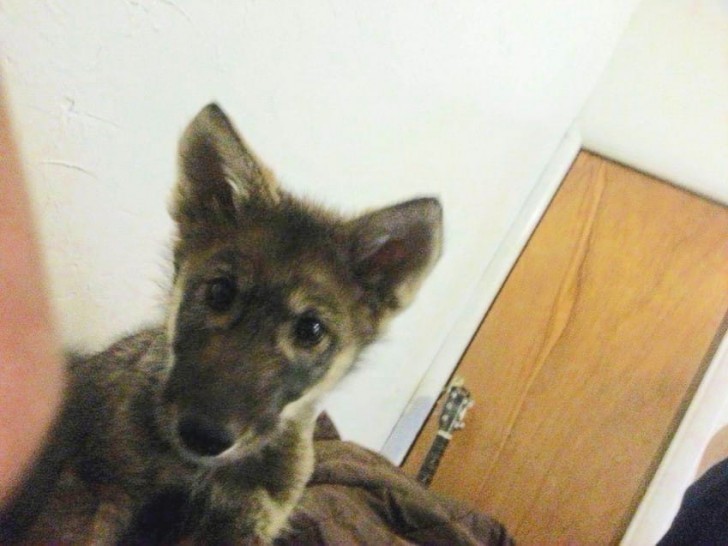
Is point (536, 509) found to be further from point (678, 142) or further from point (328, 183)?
point (328, 183)

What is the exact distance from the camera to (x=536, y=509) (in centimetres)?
160

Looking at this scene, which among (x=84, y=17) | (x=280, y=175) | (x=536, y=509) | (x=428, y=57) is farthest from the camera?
(x=536, y=509)

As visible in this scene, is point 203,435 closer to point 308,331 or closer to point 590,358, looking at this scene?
point 308,331

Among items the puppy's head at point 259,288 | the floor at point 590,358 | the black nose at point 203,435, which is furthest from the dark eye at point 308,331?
the floor at point 590,358

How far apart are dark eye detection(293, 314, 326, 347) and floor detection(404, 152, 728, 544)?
103 cm

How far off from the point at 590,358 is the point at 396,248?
3.80 ft

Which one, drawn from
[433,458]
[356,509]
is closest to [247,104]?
[356,509]

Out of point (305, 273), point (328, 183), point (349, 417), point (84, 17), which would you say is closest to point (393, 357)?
Result: point (349, 417)

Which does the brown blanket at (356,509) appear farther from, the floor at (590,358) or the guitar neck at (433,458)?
the floor at (590,358)

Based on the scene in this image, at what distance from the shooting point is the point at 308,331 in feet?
2.04

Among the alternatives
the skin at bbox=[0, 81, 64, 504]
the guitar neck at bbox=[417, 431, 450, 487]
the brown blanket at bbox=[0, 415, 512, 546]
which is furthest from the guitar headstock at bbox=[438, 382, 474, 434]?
the skin at bbox=[0, 81, 64, 504]

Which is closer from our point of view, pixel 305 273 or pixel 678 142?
pixel 305 273

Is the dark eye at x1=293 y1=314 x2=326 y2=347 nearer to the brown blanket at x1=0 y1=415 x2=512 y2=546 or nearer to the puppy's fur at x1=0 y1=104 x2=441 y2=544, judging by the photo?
the puppy's fur at x1=0 y1=104 x2=441 y2=544

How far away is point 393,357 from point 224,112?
2.44 feet
